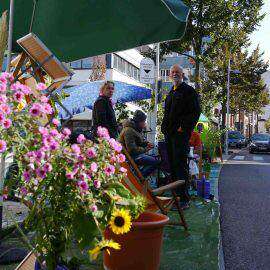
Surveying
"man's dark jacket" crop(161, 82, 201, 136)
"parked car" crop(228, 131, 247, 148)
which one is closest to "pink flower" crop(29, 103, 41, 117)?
"man's dark jacket" crop(161, 82, 201, 136)

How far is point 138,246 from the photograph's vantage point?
3707 millimetres

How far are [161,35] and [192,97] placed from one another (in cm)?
342

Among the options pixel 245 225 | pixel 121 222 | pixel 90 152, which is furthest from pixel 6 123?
pixel 245 225

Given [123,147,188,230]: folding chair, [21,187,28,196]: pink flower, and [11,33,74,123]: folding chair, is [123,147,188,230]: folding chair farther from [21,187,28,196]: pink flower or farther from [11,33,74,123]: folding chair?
[21,187,28,196]: pink flower

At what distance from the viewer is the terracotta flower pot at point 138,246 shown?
368cm

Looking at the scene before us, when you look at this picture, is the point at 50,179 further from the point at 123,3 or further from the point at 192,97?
the point at 192,97

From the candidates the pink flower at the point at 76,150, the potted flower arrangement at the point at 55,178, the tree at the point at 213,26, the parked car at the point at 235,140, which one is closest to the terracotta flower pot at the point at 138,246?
the potted flower arrangement at the point at 55,178

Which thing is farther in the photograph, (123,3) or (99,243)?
(123,3)

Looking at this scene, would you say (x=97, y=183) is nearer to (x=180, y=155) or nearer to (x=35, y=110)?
(x=35, y=110)

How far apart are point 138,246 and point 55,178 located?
134 cm

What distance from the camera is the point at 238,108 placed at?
171 ft

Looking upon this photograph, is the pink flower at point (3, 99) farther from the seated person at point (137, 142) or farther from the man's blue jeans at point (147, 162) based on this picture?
the man's blue jeans at point (147, 162)

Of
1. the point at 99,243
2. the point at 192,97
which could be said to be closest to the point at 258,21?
the point at 192,97

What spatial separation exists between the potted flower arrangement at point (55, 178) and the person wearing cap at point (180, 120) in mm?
4150
